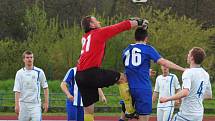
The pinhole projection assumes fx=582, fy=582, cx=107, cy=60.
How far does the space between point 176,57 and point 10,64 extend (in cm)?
1214

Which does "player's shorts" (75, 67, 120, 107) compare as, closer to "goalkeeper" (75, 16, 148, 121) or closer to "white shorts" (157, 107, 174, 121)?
"goalkeeper" (75, 16, 148, 121)

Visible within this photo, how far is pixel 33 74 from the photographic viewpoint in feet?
41.8

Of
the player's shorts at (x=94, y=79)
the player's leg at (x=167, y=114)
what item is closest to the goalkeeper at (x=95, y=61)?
the player's shorts at (x=94, y=79)

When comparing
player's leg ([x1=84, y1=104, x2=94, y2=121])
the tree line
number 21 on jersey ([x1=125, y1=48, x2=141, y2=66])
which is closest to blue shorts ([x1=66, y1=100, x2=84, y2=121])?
player's leg ([x1=84, y1=104, x2=94, y2=121])

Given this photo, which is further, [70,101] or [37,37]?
[37,37]

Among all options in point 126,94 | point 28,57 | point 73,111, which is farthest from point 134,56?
point 28,57

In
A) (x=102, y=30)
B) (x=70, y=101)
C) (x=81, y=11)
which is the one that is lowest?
(x=70, y=101)

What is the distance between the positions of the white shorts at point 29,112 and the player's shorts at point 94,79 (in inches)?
136

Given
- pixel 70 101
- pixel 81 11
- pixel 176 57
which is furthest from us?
pixel 81 11

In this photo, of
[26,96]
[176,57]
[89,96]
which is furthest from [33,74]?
[176,57]

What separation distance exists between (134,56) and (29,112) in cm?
399

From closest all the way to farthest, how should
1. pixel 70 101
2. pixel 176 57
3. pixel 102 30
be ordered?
pixel 102 30, pixel 70 101, pixel 176 57

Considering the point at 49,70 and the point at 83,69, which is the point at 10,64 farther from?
the point at 83,69

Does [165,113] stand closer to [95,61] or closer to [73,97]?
[73,97]
